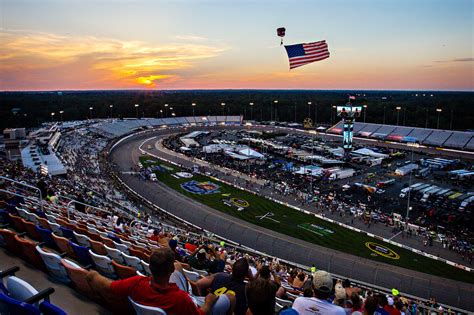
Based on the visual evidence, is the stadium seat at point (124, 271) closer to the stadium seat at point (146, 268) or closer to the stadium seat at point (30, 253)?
the stadium seat at point (146, 268)

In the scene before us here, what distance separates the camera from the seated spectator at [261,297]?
325 centimetres

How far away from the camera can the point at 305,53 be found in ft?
81.8

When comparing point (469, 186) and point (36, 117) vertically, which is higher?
point (36, 117)

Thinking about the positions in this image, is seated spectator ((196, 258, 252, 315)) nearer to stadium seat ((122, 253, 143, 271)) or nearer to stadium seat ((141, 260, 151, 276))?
stadium seat ((141, 260, 151, 276))

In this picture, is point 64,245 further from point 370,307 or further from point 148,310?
point 370,307

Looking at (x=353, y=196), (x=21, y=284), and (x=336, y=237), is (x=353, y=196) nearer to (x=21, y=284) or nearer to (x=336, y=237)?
(x=336, y=237)

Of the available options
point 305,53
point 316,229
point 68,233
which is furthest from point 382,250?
point 68,233

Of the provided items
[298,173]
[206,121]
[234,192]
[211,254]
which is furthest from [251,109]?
[211,254]

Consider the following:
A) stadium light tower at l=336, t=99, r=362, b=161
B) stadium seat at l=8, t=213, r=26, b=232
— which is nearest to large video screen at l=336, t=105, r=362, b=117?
stadium light tower at l=336, t=99, r=362, b=161

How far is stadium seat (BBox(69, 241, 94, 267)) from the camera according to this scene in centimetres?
630

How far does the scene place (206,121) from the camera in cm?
Result: 9719

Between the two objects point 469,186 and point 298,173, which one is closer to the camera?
point 469,186

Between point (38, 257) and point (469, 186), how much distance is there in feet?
148

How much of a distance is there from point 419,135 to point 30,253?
2994 inches
